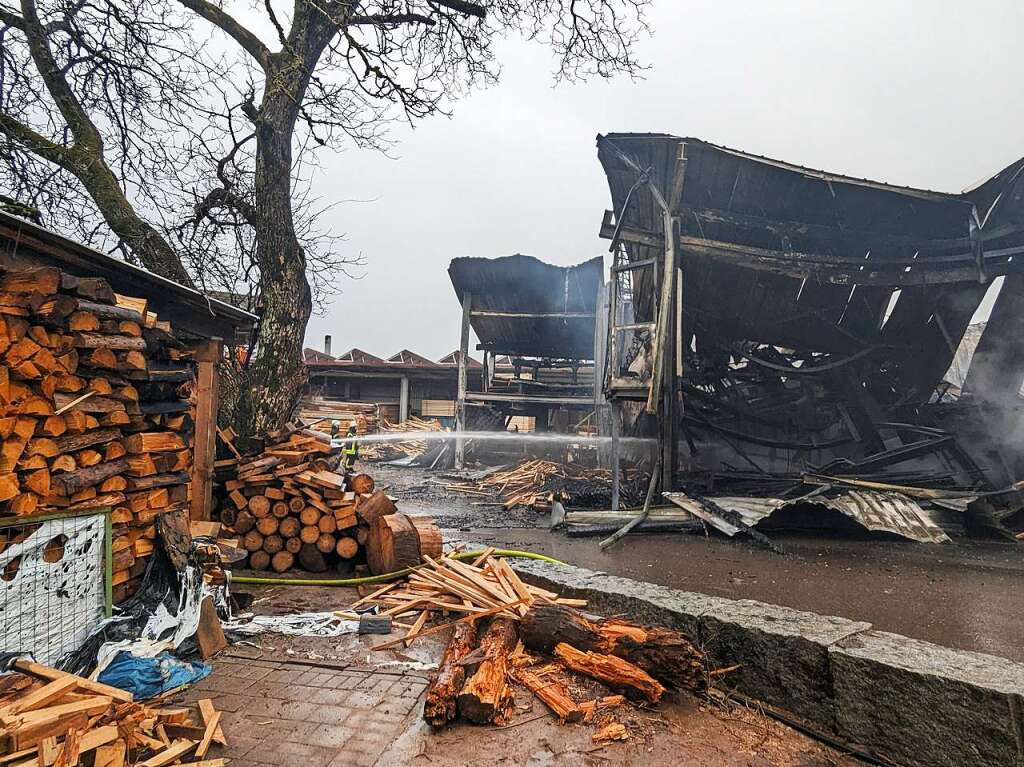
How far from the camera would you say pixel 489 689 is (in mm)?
3082

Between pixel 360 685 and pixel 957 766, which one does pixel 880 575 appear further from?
pixel 360 685

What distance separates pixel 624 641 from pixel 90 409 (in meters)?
4.08

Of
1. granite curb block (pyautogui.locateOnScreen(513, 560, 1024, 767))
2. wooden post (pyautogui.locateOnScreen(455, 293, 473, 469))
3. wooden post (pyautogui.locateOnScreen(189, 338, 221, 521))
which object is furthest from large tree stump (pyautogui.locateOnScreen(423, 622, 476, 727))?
wooden post (pyautogui.locateOnScreen(455, 293, 473, 469))

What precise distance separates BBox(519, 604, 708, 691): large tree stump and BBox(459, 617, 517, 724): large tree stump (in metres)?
0.29

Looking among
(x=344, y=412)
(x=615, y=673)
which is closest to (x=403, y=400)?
(x=344, y=412)

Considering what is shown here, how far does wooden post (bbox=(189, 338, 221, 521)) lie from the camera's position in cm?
617

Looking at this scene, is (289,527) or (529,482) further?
(529,482)

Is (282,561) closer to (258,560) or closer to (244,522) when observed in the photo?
(258,560)

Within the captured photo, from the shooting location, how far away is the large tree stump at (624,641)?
3350mm

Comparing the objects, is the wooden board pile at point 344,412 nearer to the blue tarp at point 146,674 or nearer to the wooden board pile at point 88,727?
the blue tarp at point 146,674

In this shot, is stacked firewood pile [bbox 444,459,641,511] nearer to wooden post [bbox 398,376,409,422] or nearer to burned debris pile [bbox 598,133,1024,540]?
burned debris pile [bbox 598,133,1024,540]

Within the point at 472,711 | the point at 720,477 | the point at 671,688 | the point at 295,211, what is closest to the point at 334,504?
the point at 472,711

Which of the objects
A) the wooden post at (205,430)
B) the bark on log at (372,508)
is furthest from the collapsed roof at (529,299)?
the bark on log at (372,508)

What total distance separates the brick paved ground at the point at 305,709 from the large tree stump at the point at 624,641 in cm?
87
